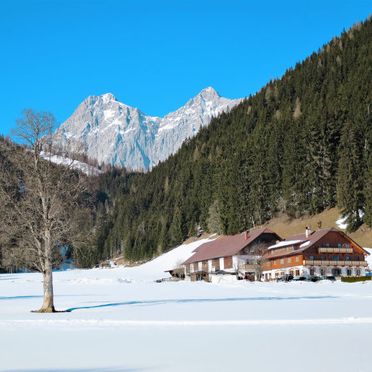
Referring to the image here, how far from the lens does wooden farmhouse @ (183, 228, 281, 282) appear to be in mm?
93125

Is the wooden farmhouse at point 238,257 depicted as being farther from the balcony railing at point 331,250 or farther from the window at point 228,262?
the balcony railing at point 331,250

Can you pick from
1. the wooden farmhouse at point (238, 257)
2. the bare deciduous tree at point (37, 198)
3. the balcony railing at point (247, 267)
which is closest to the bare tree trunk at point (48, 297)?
the bare deciduous tree at point (37, 198)

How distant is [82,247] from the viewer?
33438 mm

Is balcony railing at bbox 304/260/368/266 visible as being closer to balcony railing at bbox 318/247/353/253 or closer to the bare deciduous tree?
balcony railing at bbox 318/247/353/253

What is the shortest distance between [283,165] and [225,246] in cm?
2984

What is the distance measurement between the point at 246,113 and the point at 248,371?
18646cm

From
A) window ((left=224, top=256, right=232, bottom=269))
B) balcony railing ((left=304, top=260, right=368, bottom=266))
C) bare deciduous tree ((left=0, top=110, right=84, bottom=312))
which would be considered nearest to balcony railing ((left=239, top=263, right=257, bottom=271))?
window ((left=224, top=256, right=232, bottom=269))

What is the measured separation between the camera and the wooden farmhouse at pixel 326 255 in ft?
279

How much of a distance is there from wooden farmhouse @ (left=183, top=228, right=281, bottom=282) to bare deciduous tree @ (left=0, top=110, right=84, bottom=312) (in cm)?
5872

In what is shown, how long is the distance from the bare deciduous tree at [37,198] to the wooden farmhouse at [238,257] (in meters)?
58.7

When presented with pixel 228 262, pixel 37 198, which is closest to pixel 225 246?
pixel 228 262

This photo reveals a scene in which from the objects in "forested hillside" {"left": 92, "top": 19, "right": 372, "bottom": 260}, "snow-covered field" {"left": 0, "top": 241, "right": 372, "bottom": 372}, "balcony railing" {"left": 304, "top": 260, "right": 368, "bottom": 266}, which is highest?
"forested hillside" {"left": 92, "top": 19, "right": 372, "bottom": 260}

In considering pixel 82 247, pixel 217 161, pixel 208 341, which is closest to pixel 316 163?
pixel 217 161

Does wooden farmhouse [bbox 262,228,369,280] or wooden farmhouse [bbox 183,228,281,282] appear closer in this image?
wooden farmhouse [bbox 262,228,369,280]
